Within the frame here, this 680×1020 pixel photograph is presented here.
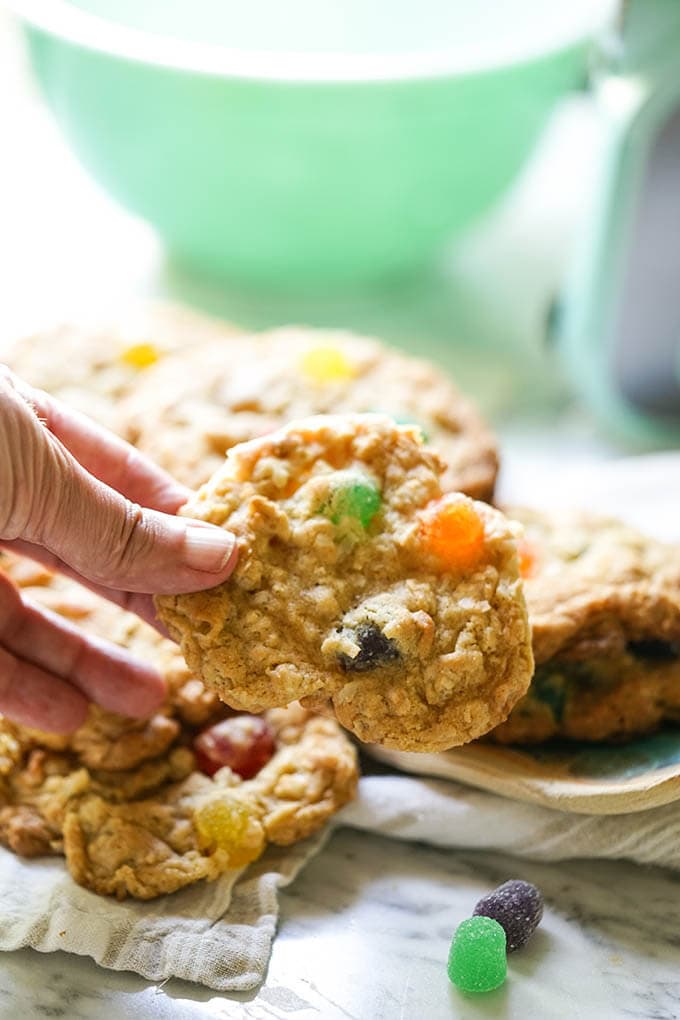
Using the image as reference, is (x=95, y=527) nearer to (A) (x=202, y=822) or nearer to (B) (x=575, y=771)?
(A) (x=202, y=822)

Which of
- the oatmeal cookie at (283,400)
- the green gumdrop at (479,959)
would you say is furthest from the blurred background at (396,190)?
the green gumdrop at (479,959)

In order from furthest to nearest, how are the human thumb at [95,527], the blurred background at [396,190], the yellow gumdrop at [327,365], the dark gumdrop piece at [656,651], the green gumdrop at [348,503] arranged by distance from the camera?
1. the blurred background at [396,190]
2. the yellow gumdrop at [327,365]
3. the dark gumdrop piece at [656,651]
4. the green gumdrop at [348,503]
5. the human thumb at [95,527]

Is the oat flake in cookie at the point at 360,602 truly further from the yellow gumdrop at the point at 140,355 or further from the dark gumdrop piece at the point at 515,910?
the yellow gumdrop at the point at 140,355

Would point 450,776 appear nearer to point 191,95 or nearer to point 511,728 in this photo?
point 511,728

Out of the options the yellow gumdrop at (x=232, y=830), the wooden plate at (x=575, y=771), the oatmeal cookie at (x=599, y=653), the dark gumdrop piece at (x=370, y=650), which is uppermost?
the dark gumdrop piece at (x=370, y=650)

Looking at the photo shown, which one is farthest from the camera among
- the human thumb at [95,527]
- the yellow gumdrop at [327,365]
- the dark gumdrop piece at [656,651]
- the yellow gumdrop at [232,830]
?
the yellow gumdrop at [327,365]

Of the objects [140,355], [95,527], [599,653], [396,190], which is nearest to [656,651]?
[599,653]
